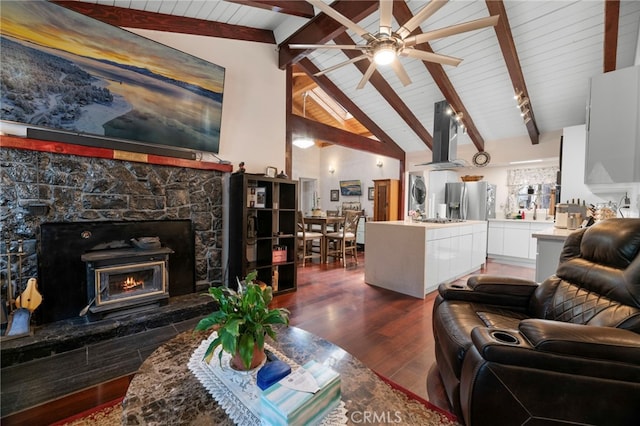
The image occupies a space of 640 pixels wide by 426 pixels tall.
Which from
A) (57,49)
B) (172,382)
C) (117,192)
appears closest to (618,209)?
(172,382)

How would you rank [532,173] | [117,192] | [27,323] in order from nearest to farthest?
[27,323] < [117,192] < [532,173]

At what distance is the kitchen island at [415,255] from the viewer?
11.0 ft

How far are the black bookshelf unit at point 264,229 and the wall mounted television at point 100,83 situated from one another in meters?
0.72

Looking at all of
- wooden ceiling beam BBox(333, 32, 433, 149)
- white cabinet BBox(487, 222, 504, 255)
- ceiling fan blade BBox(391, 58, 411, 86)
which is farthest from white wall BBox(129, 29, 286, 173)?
white cabinet BBox(487, 222, 504, 255)

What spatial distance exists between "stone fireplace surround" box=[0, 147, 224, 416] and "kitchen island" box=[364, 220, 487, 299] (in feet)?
7.23

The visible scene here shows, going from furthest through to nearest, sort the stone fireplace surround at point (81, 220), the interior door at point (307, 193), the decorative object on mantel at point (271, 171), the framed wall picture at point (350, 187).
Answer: the interior door at point (307, 193) → the framed wall picture at point (350, 187) → the decorative object on mantel at point (271, 171) → the stone fireplace surround at point (81, 220)

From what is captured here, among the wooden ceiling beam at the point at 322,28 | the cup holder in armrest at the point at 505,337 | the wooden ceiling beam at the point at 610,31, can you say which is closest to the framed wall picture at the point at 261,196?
the wooden ceiling beam at the point at 322,28

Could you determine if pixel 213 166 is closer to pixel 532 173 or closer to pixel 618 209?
pixel 618 209

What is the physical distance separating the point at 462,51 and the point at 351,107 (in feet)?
7.54

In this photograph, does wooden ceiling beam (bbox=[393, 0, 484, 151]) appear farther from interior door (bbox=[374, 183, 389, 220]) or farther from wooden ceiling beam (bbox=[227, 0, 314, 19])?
interior door (bbox=[374, 183, 389, 220])

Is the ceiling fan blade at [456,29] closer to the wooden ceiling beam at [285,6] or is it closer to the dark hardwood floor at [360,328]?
the wooden ceiling beam at [285,6]

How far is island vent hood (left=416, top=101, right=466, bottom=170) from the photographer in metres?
4.57

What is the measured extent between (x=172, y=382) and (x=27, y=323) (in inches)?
73.8

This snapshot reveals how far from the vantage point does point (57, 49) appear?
2.14 meters
